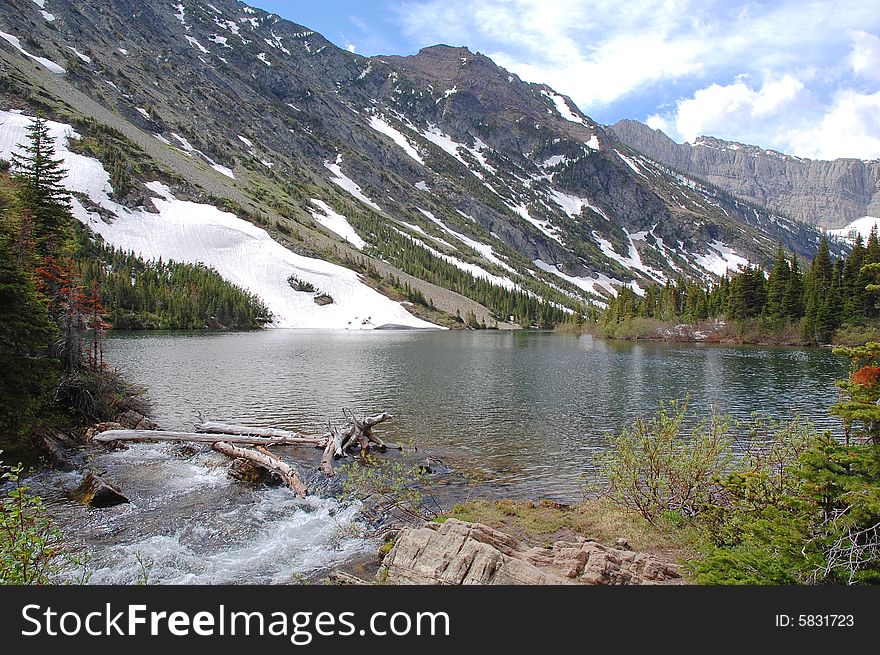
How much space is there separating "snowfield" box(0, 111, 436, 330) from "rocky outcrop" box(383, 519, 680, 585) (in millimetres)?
135970

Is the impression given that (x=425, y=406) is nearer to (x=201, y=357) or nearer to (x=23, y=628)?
(x=23, y=628)

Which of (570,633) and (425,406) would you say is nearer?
(570,633)

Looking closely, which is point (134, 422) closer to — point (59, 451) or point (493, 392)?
point (59, 451)

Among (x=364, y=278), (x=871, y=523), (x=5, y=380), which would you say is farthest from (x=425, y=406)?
(x=364, y=278)

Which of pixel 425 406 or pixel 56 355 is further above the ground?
pixel 56 355

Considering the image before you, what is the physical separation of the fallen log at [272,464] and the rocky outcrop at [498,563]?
772 cm

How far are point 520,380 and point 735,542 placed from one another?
36.5m

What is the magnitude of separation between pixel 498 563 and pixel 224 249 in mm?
167970

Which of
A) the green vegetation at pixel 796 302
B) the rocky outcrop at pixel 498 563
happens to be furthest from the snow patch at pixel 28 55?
the rocky outcrop at pixel 498 563

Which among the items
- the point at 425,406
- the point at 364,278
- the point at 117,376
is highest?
the point at 364,278

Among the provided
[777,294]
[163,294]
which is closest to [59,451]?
[777,294]

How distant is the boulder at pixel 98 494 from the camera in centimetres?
1521

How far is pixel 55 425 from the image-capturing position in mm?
20828

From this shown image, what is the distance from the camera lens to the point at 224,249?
159 metres
